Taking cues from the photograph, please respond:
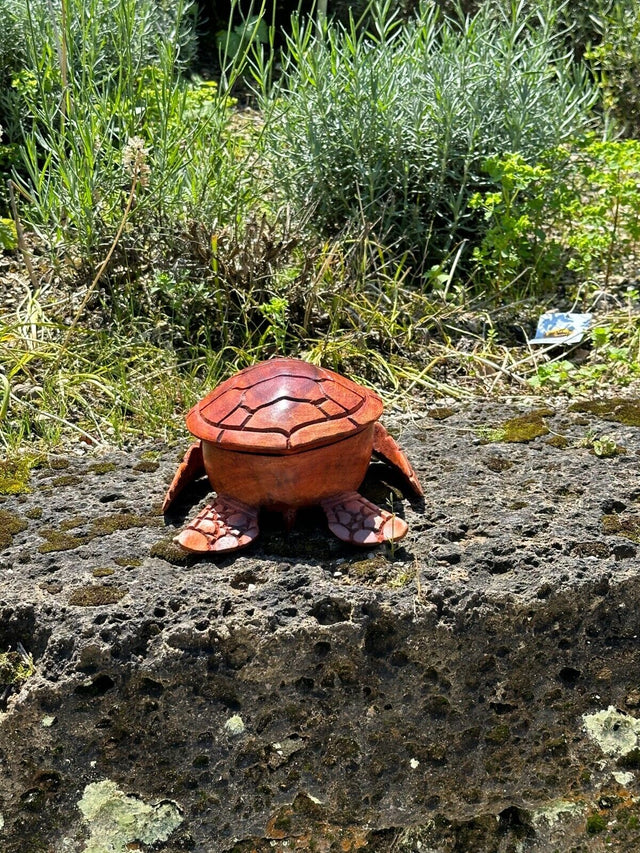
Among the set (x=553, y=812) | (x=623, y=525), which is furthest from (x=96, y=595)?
(x=623, y=525)

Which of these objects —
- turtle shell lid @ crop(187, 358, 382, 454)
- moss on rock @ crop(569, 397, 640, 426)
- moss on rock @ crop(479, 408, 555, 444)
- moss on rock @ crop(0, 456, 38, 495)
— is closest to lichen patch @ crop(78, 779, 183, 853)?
turtle shell lid @ crop(187, 358, 382, 454)

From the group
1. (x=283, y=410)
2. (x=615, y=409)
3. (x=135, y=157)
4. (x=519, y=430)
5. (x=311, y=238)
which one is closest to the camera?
(x=283, y=410)

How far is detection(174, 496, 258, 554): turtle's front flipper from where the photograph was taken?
2.18 meters

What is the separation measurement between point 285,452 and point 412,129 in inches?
108

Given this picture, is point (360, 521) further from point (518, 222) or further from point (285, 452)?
point (518, 222)

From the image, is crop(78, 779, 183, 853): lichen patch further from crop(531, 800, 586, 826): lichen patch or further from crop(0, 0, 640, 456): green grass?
crop(0, 0, 640, 456): green grass

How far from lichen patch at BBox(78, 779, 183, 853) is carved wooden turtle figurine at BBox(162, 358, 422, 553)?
21.4 inches

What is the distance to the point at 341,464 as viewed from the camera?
2217mm

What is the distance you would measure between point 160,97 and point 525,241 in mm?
1752

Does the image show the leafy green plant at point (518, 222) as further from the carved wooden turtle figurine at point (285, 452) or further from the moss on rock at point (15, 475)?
the moss on rock at point (15, 475)

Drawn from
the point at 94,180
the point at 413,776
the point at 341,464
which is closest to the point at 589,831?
the point at 413,776

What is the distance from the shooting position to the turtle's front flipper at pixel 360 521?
2.20 m

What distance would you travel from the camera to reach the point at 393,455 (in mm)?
2441

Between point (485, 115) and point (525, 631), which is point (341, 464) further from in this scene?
point (485, 115)
